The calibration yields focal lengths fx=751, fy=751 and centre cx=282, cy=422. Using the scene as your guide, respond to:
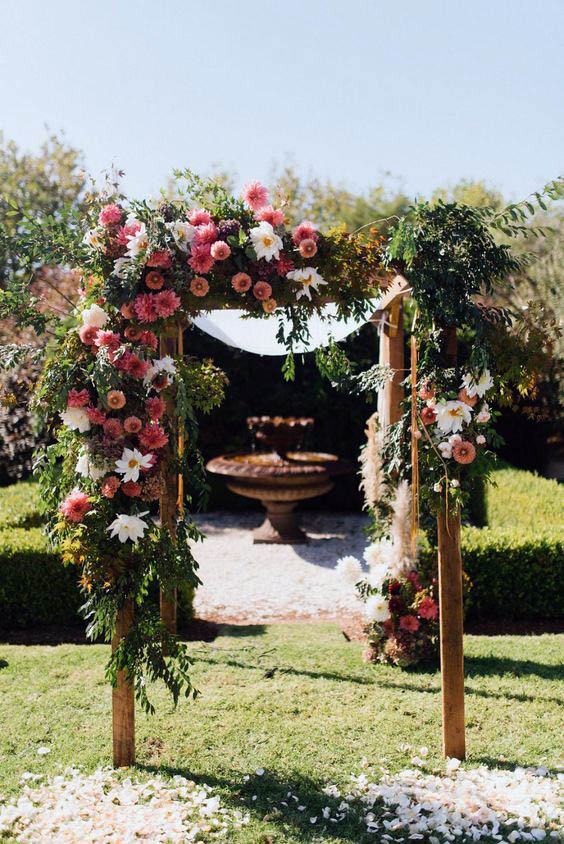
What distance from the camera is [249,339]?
5.65 metres

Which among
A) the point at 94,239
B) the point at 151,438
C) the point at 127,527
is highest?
the point at 94,239

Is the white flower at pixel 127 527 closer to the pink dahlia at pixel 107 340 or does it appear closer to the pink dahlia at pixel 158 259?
the pink dahlia at pixel 107 340

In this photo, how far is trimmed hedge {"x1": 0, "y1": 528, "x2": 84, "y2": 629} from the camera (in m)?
5.63

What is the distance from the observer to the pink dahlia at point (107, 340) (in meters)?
3.22

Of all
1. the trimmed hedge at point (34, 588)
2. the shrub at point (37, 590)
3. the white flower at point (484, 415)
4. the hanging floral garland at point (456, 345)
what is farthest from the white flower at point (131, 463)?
the trimmed hedge at point (34, 588)

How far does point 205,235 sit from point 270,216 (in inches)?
12.3

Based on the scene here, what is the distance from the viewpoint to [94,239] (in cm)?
335

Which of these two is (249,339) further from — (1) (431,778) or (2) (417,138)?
(2) (417,138)

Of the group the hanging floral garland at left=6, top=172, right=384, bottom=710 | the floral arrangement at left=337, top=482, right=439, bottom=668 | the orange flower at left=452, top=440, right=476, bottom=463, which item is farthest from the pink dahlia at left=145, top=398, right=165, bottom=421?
the floral arrangement at left=337, top=482, right=439, bottom=668

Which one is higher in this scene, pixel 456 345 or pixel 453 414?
pixel 456 345

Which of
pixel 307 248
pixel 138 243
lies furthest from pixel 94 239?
pixel 307 248

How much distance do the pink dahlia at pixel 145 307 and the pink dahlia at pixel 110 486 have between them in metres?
0.71

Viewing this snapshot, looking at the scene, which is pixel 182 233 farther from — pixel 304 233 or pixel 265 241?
pixel 304 233

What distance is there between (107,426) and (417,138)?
910 cm
